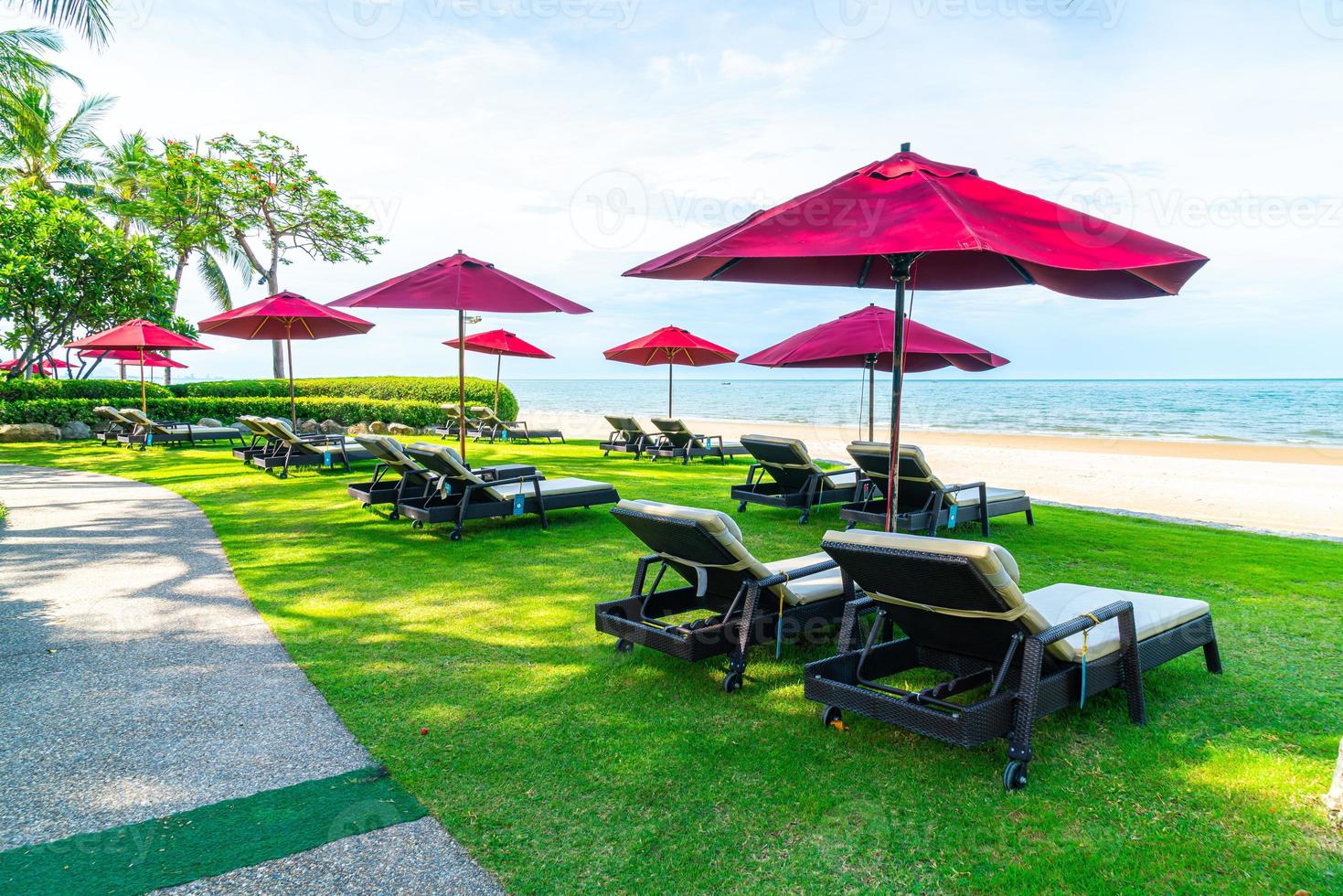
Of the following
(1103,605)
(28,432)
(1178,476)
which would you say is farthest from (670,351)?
(28,432)

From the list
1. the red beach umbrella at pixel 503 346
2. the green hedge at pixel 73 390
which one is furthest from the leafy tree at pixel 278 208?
the red beach umbrella at pixel 503 346

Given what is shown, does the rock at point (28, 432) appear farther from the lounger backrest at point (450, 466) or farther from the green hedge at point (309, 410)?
the lounger backrest at point (450, 466)

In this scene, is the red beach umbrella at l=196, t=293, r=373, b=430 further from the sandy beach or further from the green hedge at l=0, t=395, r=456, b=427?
the sandy beach

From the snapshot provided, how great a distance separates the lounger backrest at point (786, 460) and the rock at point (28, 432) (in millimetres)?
16673

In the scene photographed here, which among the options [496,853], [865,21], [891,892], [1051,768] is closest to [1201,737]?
[1051,768]

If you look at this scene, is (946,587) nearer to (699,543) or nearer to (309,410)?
(699,543)

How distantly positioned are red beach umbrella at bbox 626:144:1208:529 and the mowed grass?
1.63 metres

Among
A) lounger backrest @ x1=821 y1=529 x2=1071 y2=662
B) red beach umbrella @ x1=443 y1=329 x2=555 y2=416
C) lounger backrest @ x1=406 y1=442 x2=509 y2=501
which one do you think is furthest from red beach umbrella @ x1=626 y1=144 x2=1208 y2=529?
red beach umbrella @ x1=443 y1=329 x2=555 y2=416

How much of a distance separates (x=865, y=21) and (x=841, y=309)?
4.38m

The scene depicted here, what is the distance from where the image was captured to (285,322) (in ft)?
38.4

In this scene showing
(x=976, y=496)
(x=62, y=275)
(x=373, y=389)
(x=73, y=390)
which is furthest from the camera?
(x=373, y=389)

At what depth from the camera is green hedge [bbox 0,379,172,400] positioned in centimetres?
1705

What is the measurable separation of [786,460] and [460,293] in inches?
150

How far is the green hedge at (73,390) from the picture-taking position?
17047 mm
